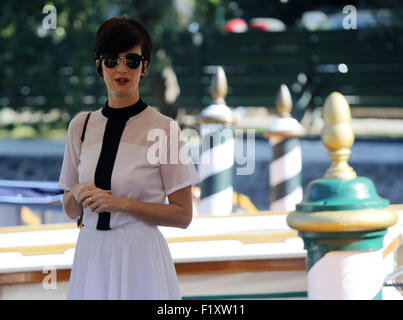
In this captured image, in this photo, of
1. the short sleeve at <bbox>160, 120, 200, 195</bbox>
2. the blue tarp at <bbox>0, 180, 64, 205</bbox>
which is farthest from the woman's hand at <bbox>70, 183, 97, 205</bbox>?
the blue tarp at <bbox>0, 180, 64, 205</bbox>

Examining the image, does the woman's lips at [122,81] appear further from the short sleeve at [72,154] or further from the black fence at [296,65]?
the black fence at [296,65]

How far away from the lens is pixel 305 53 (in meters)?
15.0

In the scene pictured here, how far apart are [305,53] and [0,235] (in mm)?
11344

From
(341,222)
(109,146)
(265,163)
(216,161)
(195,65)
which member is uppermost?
(195,65)

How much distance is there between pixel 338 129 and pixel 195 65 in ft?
42.7

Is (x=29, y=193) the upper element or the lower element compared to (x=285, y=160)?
lower

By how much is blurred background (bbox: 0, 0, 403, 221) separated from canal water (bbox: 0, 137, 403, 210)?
0.05m

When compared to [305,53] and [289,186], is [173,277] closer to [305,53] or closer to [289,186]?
[289,186]

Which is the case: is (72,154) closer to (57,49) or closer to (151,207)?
(151,207)

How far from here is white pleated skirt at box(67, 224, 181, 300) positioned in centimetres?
256

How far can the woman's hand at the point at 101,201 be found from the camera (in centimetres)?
246

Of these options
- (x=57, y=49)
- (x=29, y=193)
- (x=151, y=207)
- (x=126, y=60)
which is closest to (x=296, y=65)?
(x=57, y=49)

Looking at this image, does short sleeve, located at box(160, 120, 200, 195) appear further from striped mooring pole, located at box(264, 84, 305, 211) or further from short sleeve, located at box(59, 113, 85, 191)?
striped mooring pole, located at box(264, 84, 305, 211)

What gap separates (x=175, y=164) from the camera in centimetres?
251
